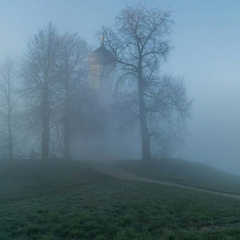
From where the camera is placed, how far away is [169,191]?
47.0 ft

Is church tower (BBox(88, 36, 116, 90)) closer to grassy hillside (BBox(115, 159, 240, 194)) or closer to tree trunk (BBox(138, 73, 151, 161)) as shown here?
tree trunk (BBox(138, 73, 151, 161))

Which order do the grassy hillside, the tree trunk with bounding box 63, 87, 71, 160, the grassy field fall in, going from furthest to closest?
the tree trunk with bounding box 63, 87, 71, 160 → the grassy hillside → the grassy field

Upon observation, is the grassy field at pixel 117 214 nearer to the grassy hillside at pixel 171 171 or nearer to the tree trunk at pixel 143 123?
the grassy hillside at pixel 171 171

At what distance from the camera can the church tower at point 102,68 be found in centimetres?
2580

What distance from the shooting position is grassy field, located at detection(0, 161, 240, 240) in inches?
316

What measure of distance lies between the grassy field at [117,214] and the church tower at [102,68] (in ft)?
36.8

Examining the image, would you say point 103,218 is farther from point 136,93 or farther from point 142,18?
point 142,18

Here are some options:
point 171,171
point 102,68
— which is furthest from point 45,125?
point 171,171

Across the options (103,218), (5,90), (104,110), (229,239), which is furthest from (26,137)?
(229,239)

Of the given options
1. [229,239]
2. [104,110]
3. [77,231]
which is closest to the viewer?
[229,239]

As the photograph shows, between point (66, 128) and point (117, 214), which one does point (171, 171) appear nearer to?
point (66, 128)

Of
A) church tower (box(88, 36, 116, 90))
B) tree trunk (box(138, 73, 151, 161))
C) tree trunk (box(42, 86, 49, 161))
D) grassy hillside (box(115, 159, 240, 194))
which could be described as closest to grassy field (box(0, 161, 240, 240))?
grassy hillside (box(115, 159, 240, 194))

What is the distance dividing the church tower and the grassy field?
11217mm

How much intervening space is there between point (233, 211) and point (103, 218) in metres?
3.78
